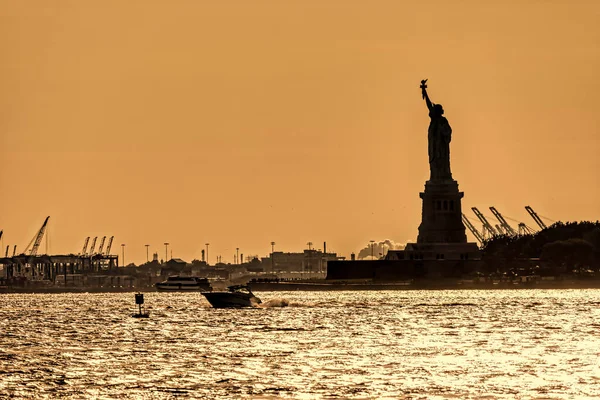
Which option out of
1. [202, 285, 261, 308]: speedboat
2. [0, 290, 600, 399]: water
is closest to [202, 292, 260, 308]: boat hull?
[202, 285, 261, 308]: speedboat

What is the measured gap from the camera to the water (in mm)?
86562

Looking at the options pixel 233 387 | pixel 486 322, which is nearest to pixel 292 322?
pixel 486 322

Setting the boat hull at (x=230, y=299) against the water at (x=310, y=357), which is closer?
the water at (x=310, y=357)

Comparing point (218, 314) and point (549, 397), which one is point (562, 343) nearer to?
point (549, 397)

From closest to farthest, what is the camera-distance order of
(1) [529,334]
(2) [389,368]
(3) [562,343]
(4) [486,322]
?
1. (2) [389,368]
2. (3) [562,343]
3. (1) [529,334]
4. (4) [486,322]

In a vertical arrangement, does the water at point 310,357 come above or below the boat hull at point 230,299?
below

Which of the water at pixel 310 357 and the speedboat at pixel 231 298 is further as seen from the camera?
the speedboat at pixel 231 298

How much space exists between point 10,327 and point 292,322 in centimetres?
2930

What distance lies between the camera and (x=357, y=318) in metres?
170

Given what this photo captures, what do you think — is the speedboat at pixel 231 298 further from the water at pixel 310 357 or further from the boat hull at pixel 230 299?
the water at pixel 310 357

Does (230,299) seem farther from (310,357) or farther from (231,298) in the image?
(310,357)

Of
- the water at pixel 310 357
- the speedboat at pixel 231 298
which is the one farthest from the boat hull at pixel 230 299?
the water at pixel 310 357

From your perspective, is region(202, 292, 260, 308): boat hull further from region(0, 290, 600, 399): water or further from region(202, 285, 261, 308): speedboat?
region(0, 290, 600, 399): water

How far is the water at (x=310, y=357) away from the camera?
86.6m
